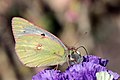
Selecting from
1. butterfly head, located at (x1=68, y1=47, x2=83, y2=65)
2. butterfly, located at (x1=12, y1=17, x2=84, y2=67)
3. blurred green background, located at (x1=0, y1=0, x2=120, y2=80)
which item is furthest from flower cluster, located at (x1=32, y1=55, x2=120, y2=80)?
blurred green background, located at (x1=0, y1=0, x2=120, y2=80)

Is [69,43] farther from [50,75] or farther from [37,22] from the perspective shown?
[50,75]

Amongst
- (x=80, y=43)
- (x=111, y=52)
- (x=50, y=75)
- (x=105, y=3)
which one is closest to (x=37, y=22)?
(x=80, y=43)

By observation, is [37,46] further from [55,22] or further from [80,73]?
[55,22]

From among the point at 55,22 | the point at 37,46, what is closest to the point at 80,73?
the point at 37,46

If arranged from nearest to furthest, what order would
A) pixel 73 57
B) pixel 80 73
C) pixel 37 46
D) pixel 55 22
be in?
pixel 80 73
pixel 73 57
pixel 37 46
pixel 55 22

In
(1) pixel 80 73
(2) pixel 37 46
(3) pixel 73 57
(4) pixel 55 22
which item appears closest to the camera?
(1) pixel 80 73

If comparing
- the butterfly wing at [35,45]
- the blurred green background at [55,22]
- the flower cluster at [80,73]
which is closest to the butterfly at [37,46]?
the butterfly wing at [35,45]
